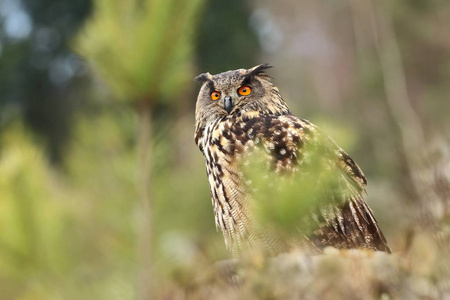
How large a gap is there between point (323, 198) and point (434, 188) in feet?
0.76

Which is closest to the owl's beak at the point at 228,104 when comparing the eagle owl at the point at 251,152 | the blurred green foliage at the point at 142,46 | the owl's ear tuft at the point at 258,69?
the eagle owl at the point at 251,152

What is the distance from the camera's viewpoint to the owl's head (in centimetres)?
282

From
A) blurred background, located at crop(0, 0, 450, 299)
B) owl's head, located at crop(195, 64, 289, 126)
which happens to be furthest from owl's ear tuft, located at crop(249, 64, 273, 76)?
blurred background, located at crop(0, 0, 450, 299)

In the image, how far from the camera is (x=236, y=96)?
2848 mm

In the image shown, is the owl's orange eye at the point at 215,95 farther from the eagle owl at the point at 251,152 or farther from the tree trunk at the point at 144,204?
the tree trunk at the point at 144,204

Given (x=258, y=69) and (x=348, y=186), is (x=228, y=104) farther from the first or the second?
(x=348, y=186)

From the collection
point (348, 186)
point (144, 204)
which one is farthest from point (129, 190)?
point (348, 186)

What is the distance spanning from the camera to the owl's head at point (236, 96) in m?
2.82

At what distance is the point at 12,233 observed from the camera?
1.23m

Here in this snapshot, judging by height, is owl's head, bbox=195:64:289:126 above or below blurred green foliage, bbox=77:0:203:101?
above

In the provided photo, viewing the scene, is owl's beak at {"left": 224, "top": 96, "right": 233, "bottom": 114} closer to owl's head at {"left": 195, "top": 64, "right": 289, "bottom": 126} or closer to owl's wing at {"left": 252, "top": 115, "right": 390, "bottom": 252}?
owl's head at {"left": 195, "top": 64, "right": 289, "bottom": 126}

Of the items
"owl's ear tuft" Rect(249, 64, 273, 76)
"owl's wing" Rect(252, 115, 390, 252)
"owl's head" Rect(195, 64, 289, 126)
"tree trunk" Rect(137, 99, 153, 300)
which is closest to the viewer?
"tree trunk" Rect(137, 99, 153, 300)

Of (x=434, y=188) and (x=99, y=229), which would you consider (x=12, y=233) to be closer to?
(x=99, y=229)

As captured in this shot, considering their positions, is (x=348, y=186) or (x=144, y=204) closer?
(x=144, y=204)
